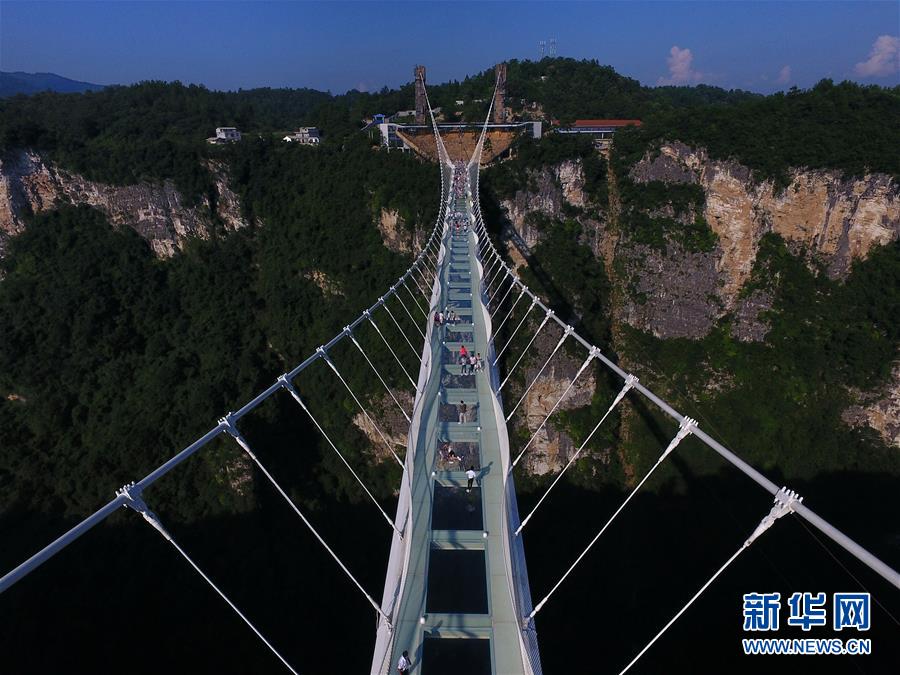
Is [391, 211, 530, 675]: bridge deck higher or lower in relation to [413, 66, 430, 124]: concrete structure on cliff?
lower

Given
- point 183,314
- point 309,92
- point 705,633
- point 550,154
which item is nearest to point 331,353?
point 183,314

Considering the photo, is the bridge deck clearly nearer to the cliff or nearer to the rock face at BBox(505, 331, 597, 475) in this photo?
the rock face at BBox(505, 331, 597, 475)

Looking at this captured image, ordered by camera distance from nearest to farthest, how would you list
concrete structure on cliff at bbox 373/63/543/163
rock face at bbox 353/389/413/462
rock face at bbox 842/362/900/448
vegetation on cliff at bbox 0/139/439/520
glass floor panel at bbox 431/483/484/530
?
glass floor panel at bbox 431/483/484/530
rock face at bbox 842/362/900/448
rock face at bbox 353/389/413/462
vegetation on cliff at bbox 0/139/439/520
concrete structure on cliff at bbox 373/63/543/163

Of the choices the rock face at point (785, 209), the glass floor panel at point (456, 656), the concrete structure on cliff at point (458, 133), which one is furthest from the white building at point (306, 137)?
the glass floor panel at point (456, 656)

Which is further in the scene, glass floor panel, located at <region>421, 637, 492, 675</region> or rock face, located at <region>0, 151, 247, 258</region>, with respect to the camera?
rock face, located at <region>0, 151, 247, 258</region>

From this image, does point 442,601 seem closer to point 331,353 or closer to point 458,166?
point 331,353

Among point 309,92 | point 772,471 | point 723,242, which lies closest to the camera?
point 772,471

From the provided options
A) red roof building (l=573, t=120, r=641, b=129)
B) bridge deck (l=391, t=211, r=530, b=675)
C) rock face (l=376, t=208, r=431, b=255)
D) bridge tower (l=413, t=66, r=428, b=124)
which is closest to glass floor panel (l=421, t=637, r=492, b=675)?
bridge deck (l=391, t=211, r=530, b=675)
